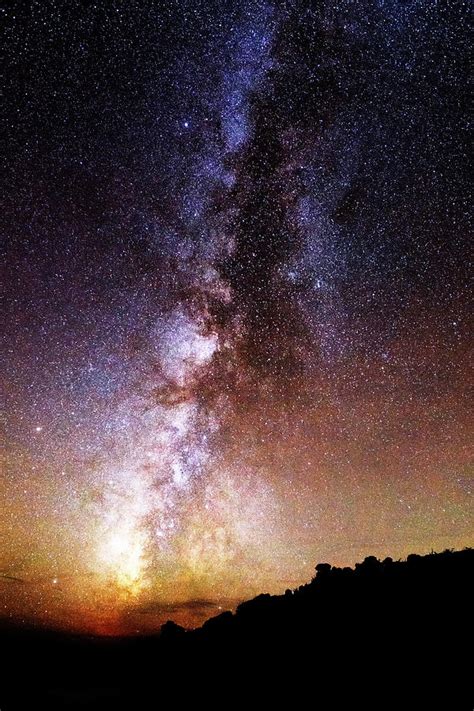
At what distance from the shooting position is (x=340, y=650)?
9703 mm

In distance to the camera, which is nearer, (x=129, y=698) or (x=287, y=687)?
(x=287, y=687)

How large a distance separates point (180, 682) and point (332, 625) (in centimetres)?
468

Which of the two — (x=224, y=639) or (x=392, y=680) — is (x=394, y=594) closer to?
(x=392, y=680)

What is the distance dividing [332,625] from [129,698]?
7.15m

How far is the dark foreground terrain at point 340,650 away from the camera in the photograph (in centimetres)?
827

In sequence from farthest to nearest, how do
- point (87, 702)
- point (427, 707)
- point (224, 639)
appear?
1. point (87, 702)
2. point (224, 639)
3. point (427, 707)

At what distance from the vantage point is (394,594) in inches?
433

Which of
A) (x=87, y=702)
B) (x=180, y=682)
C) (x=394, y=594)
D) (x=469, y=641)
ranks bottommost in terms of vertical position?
(x=87, y=702)

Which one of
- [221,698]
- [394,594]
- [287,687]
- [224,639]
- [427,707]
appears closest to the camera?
[427,707]

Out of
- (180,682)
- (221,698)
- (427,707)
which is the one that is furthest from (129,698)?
(427,707)

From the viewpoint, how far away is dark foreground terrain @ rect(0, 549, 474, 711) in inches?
325

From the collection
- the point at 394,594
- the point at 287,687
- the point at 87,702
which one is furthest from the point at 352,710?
the point at 87,702

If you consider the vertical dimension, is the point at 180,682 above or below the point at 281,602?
below

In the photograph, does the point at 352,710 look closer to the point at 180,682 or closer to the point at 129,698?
the point at 180,682
